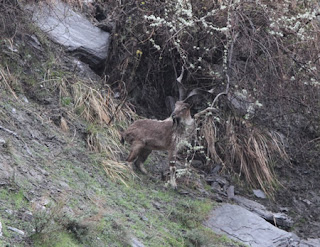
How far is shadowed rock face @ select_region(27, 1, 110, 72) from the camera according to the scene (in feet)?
37.3

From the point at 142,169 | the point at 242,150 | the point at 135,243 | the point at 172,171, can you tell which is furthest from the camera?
the point at 242,150

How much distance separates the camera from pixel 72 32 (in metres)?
11.7

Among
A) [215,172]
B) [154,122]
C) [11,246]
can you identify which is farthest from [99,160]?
[11,246]

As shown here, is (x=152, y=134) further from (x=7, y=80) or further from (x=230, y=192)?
(x=7, y=80)

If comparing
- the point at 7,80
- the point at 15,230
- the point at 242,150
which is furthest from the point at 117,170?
the point at 15,230

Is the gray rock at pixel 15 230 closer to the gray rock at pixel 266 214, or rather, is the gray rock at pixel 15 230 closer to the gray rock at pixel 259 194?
the gray rock at pixel 266 214

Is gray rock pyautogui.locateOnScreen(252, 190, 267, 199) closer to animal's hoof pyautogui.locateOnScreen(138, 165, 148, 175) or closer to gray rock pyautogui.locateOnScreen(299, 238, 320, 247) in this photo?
gray rock pyautogui.locateOnScreen(299, 238, 320, 247)

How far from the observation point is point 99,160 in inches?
352

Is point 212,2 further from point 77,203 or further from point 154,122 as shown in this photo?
point 77,203

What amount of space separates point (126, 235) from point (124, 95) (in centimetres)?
500

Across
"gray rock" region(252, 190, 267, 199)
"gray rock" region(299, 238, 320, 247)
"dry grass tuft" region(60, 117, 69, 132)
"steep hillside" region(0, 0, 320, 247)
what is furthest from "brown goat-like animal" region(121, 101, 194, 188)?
"gray rock" region(299, 238, 320, 247)

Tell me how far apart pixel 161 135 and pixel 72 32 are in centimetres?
335

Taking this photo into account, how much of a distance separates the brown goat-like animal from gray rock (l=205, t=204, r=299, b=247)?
3.71 feet

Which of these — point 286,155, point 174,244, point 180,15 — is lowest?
point 174,244
